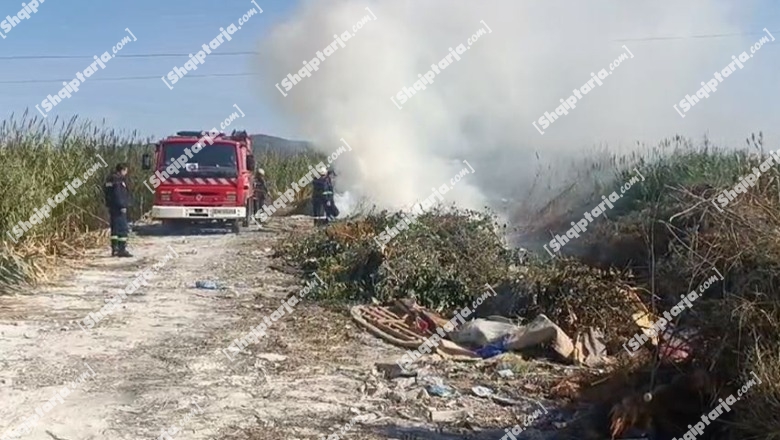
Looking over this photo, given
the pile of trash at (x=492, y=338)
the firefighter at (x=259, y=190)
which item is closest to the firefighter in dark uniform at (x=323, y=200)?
the firefighter at (x=259, y=190)

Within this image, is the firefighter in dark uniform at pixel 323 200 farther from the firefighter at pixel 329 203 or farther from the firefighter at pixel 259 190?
the firefighter at pixel 259 190

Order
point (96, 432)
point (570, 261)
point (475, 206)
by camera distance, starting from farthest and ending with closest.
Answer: point (475, 206) < point (570, 261) < point (96, 432)

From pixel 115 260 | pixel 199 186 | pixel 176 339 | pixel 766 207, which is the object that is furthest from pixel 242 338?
pixel 199 186

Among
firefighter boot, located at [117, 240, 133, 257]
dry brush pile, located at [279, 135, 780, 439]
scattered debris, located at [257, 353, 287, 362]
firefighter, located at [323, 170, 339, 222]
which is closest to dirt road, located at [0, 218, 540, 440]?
scattered debris, located at [257, 353, 287, 362]

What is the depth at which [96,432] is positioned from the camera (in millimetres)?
5789

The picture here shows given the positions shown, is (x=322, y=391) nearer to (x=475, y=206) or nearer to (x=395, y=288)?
(x=395, y=288)

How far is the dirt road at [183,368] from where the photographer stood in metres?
6.01

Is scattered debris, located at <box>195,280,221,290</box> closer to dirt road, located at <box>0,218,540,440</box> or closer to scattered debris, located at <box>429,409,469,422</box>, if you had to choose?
dirt road, located at <box>0,218,540,440</box>

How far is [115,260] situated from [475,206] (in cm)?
1126

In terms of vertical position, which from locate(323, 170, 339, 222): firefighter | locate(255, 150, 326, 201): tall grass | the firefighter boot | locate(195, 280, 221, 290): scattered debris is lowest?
locate(195, 280, 221, 290): scattered debris

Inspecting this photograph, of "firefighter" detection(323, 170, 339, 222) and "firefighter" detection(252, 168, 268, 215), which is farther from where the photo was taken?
"firefighter" detection(252, 168, 268, 215)

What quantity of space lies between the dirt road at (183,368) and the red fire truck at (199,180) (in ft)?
19.9

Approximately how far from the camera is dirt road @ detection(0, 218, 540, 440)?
19.7 feet

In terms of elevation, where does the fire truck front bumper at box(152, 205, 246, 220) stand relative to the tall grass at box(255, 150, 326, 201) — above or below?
below
